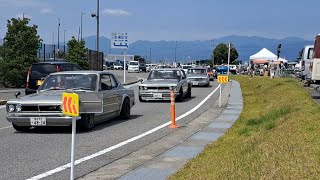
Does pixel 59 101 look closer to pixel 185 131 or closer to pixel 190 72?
pixel 185 131

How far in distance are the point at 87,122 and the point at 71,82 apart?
1.46 m

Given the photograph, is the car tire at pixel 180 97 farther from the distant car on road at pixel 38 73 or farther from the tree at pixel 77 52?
the tree at pixel 77 52

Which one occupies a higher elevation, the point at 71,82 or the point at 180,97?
the point at 71,82

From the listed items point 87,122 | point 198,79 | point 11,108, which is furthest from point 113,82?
point 198,79

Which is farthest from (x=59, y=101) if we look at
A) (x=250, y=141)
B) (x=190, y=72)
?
(x=190, y=72)

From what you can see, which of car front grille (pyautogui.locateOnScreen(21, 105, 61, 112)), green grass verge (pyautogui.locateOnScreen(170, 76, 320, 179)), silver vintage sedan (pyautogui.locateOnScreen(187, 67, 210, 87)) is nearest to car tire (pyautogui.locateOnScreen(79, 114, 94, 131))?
car front grille (pyautogui.locateOnScreen(21, 105, 61, 112))

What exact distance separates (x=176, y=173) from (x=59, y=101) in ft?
15.2

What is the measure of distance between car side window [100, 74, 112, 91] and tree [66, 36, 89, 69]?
29361mm

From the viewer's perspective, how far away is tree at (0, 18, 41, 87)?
29.6 meters

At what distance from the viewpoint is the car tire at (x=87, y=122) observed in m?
11.3

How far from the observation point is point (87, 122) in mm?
11461

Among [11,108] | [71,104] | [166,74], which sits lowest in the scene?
[11,108]

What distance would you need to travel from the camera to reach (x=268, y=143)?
8414 millimetres

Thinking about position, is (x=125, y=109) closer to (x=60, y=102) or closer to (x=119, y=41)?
(x=60, y=102)
